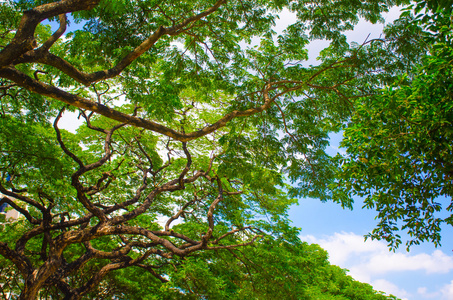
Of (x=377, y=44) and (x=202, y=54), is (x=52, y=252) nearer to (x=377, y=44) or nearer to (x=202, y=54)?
(x=202, y=54)

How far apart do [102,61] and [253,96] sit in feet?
10.3

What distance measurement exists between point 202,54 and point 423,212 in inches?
204

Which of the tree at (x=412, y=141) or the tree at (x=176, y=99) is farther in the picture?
the tree at (x=176, y=99)

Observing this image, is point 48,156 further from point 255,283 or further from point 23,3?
point 255,283

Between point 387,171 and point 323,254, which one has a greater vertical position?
point 323,254

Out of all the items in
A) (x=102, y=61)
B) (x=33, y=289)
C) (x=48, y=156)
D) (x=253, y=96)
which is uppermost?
(x=253, y=96)

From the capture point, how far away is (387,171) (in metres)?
3.55

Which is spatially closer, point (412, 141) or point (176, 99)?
point (412, 141)

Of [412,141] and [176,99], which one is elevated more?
[176,99]

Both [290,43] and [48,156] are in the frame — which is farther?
[48,156]

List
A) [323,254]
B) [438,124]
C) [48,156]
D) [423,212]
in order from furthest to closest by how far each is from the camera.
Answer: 1. [323,254]
2. [48,156]
3. [423,212]
4. [438,124]

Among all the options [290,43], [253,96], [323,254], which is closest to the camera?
[290,43]

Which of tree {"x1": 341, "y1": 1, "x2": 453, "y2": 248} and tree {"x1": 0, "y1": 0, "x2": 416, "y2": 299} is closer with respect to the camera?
tree {"x1": 341, "y1": 1, "x2": 453, "y2": 248}

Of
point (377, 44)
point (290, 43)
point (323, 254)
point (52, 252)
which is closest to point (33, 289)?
point (52, 252)
